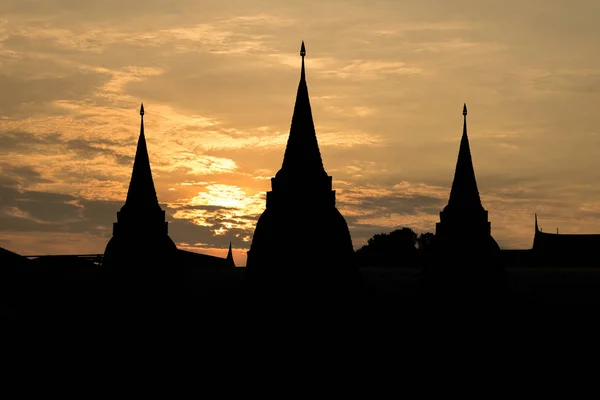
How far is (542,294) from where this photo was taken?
73000 millimetres

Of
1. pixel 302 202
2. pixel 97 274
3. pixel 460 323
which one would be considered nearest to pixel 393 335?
pixel 460 323

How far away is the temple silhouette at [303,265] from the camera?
66125mm

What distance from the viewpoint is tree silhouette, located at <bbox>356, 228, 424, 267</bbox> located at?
8094 cm

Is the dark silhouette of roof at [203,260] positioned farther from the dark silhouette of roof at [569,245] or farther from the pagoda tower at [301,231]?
the pagoda tower at [301,231]

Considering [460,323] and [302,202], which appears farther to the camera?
[460,323]

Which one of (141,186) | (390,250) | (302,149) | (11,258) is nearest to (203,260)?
(390,250)

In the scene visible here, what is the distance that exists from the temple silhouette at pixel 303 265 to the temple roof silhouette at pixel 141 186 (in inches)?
3.1

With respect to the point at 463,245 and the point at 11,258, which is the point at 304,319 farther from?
the point at 11,258

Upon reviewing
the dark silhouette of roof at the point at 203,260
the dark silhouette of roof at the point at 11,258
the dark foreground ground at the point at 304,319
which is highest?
the dark silhouette of roof at the point at 203,260

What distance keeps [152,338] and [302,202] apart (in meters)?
14.5

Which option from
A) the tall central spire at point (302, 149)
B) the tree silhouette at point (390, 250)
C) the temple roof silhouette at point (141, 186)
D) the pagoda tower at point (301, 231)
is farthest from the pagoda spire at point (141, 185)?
the tall central spire at point (302, 149)

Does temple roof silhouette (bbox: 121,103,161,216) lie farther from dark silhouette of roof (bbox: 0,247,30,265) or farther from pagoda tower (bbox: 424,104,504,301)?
pagoda tower (bbox: 424,104,504,301)

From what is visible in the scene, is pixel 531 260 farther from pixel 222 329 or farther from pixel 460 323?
pixel 222 329

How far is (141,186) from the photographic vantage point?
266ft
